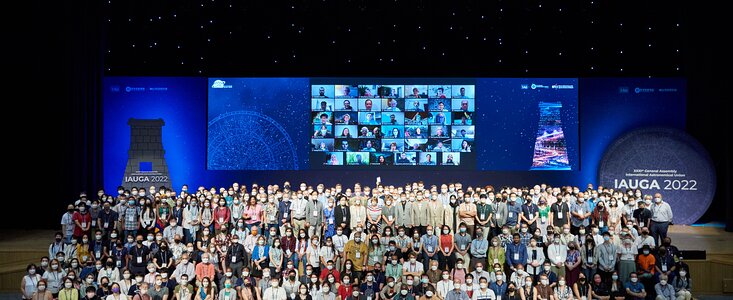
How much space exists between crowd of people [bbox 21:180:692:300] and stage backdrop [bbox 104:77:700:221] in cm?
319

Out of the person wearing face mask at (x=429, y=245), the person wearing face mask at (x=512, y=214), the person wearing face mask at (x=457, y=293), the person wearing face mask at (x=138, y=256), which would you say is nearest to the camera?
the person wearing face mask at (x=457, y=293)

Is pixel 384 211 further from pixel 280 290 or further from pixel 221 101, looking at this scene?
pixel 221 101

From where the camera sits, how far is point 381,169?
2073 cm

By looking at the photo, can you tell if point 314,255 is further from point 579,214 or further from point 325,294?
point 579,214

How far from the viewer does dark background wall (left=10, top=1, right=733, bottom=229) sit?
20.5m

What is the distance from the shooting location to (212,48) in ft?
68.7

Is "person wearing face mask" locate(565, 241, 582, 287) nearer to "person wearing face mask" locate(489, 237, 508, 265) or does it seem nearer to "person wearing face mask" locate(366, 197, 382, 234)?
"person wearing face mask" locate(489, 237, 508, 265)

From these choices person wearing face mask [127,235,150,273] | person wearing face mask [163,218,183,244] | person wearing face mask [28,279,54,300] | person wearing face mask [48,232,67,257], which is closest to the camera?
person wearing face mask [28,279,54,300]

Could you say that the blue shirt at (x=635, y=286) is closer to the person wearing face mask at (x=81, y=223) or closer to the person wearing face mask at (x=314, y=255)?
the person wearing face mask at (x=314, y=255)

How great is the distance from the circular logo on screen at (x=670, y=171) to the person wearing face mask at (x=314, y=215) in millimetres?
7333

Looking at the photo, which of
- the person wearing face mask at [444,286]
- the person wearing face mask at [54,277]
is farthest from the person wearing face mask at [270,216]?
the person wearing face mask at [54,277]

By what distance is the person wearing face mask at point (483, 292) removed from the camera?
14.7 m

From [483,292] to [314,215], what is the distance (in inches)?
149

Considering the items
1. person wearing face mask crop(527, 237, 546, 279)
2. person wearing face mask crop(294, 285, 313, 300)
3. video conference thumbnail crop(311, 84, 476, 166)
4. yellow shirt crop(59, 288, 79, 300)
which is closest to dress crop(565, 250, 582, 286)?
person wearing face mask crop(527, 237, 546, 279)
